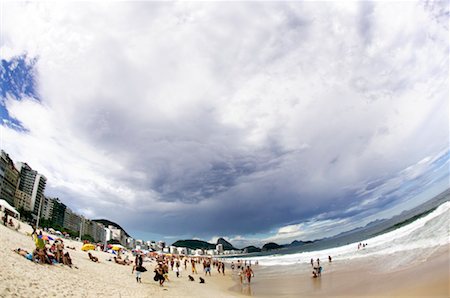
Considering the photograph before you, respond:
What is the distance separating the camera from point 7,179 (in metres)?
110

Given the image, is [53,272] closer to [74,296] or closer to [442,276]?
[74,296]

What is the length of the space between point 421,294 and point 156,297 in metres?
13.6

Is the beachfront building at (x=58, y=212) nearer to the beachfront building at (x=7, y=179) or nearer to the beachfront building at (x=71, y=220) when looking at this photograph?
the beachfront building at (x=71, y=220)

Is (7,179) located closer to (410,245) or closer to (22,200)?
(22,200)

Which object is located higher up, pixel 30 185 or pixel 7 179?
pixel 30 185

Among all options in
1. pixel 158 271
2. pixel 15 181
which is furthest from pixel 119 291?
pixel 15 181

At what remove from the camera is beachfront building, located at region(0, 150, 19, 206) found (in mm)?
97500

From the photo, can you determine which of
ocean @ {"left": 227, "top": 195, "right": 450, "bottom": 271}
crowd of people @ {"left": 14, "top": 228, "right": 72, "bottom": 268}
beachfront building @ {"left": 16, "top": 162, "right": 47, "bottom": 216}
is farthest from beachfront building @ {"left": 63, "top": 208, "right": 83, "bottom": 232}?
crowd of people @ {"left": 14, "top": 228, "right": 72, "bottom": 268}

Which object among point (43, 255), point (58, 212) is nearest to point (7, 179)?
point (58, 212)

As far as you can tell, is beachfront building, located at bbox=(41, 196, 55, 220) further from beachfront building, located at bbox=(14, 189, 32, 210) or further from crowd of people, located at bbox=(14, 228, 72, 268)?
crowd of people, located at bbox=(14, 228, 72, 268)

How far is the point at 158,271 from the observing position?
71.5ft

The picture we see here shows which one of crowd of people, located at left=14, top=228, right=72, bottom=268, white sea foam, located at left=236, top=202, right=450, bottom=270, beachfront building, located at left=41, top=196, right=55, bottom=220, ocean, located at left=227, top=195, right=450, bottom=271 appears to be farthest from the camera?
beachfront building, located at left=41, top=196, right=55, bottom=220

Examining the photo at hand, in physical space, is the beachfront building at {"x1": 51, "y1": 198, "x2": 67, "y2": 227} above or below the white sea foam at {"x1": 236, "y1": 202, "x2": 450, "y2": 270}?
above

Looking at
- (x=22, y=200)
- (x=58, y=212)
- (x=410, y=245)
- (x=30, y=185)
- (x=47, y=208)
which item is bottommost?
(x=410, y=245)
